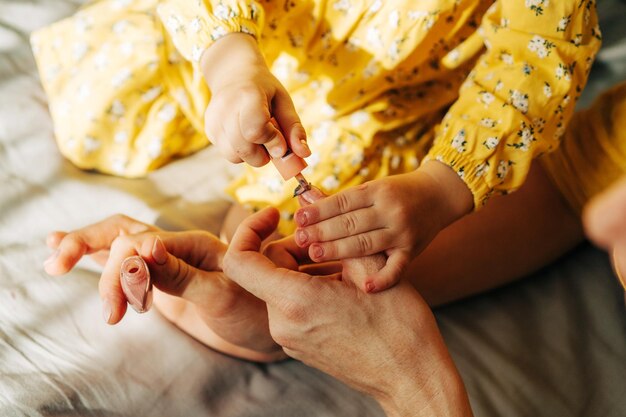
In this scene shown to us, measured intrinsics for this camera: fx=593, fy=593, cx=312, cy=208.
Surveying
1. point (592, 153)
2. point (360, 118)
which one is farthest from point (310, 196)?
point (592, 153)

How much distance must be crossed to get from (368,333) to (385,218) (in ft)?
0.43

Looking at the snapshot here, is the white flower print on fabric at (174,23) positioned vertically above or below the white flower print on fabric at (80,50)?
above

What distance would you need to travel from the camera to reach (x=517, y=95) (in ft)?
2.48

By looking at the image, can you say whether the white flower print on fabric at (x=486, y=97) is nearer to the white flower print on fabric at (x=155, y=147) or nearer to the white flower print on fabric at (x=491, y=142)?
the white flower print on fabric at (x=491, y=142)

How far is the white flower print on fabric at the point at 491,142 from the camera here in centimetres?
74

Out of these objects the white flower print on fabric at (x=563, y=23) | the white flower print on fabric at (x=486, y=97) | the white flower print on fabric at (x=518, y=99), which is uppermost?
the white flower print on fabric at (x=563, y=23)

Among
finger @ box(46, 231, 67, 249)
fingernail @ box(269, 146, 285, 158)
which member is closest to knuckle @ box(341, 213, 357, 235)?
fingernail @ box(269, 146, 285, 158)

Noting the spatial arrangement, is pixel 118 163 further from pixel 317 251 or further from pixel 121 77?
pixel 317 251

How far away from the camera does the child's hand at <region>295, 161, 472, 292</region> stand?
65 centimetres

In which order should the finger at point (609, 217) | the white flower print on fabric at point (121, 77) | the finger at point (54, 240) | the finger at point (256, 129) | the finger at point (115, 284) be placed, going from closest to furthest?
the finger at point (609, 217) < the finger at point (256, 129) < the finger at point (115, 284) < the finger at point (54, 240) < the white flower print on fabric at point (121, 77)

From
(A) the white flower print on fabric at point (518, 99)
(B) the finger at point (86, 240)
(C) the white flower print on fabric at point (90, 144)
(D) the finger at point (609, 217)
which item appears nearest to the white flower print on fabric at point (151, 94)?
(C) the white flower print on fabric at point (90, 144)

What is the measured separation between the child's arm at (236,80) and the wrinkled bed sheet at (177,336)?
29 centimetres

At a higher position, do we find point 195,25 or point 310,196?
point 195,25

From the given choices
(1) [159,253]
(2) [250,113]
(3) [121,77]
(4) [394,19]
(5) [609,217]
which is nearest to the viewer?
(5) [609,217]
